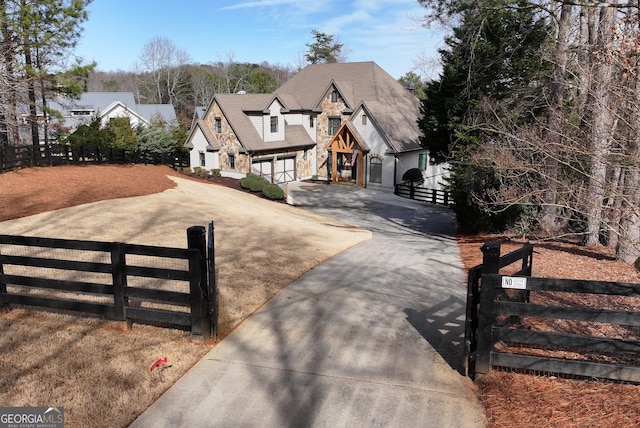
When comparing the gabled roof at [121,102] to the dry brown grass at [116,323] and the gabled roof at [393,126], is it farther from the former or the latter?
the dry brown grass at [116,323]

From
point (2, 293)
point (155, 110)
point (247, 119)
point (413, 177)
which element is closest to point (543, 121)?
point (2, 293)

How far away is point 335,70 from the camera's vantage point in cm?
4550

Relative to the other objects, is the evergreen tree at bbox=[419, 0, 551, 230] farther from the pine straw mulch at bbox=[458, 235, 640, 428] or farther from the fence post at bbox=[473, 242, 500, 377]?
the pine straw mulch at bbox=[458, 235, 640, 428]

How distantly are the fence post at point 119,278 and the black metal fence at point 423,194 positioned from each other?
87.4 feet

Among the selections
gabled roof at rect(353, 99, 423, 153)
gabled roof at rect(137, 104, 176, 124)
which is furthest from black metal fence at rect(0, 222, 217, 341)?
gabled roof at rect(137, 104, 176, 124)

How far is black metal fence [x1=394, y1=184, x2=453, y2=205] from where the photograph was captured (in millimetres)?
32688

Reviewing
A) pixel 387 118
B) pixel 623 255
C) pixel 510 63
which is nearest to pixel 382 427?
pixel 623 255

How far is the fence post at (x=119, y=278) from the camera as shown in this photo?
6895mm

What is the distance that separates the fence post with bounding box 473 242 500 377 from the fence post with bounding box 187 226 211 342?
12.0ft

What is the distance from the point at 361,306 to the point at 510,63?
56.4ft

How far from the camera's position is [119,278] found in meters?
7.02

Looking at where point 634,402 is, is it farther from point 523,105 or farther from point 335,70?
point 335,70

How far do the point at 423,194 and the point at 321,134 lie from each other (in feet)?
38.8

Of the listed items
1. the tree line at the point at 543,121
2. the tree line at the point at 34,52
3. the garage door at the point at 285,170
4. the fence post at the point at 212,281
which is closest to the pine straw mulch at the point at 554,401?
the fence post at the point at 212,281
